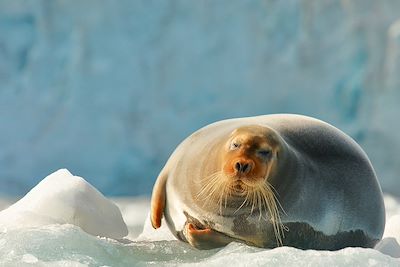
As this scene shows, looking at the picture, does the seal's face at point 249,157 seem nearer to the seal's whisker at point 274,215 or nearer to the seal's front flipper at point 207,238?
the seal's whisker at point 274,215

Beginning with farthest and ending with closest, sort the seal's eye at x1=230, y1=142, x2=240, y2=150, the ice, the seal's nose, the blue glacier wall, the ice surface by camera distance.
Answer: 1. the blue glacier wall
2. the ice
3. the seal's eye at x1=230, y1=142, x2=240, y2=150
4. the seal's nose
5. the ice surface

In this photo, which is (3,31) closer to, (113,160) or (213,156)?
(113,160)

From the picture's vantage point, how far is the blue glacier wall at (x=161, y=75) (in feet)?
25.0

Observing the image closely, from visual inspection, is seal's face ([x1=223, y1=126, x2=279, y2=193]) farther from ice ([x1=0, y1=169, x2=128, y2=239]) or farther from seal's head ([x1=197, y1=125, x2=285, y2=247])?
ice ([x1=0, y1=169, x2=128, y2=239])

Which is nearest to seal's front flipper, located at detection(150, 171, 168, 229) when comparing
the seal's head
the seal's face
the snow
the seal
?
the seal

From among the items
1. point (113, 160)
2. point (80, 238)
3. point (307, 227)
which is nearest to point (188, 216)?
point (307, 227)

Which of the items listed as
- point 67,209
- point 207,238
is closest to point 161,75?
point 67,209

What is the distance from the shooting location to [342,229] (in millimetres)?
3553

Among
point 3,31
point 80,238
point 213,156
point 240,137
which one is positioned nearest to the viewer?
point 80,238

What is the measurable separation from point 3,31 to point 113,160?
1614mm

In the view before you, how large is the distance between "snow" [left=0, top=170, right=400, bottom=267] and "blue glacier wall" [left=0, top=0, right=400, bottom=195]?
3.39 m

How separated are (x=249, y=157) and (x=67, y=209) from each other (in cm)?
98

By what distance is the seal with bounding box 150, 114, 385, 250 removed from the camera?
3.26m

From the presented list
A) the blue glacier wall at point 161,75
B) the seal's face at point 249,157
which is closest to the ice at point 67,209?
the seal's face at point 249,157
